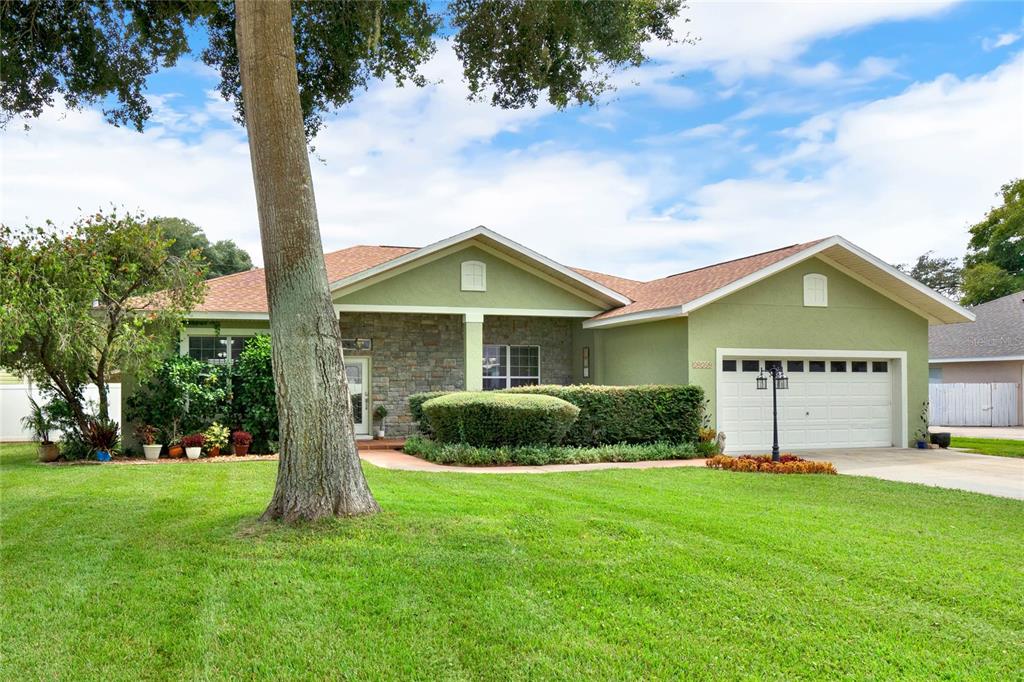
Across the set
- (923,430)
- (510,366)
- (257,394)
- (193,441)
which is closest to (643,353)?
(510,366)

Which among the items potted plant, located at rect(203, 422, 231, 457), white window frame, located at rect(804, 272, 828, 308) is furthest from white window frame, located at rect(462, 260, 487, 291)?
white window frame, located at rect(804, 272, 828, 308)

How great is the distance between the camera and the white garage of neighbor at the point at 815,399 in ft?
51.7

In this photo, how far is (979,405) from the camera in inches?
1013

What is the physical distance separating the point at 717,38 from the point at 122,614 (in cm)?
1217

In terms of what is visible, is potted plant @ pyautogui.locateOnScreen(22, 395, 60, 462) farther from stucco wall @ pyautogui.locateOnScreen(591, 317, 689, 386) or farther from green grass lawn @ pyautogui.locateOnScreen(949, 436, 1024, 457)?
green grass lawn @ pyautogui.locateOnScreen(949, 436, 1024, 457)

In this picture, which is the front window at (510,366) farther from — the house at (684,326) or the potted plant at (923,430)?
the potted plant at (923,430)

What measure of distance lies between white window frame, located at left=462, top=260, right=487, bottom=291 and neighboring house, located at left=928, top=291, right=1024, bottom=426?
17363 millimetres

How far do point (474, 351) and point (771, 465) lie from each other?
6853mm

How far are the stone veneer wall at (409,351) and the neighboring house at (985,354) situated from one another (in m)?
17.0

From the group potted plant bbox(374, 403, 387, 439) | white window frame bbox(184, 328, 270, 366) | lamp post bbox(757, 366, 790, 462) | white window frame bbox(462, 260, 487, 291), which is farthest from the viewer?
potted plant bbox(374, 403, 387, 439)

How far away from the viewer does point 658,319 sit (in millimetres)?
16094

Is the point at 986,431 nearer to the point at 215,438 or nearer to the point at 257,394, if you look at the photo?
the point at 257,394

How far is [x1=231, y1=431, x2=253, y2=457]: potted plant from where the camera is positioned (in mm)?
→ 14555

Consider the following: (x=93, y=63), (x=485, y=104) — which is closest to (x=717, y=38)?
(x=485, y=104)
